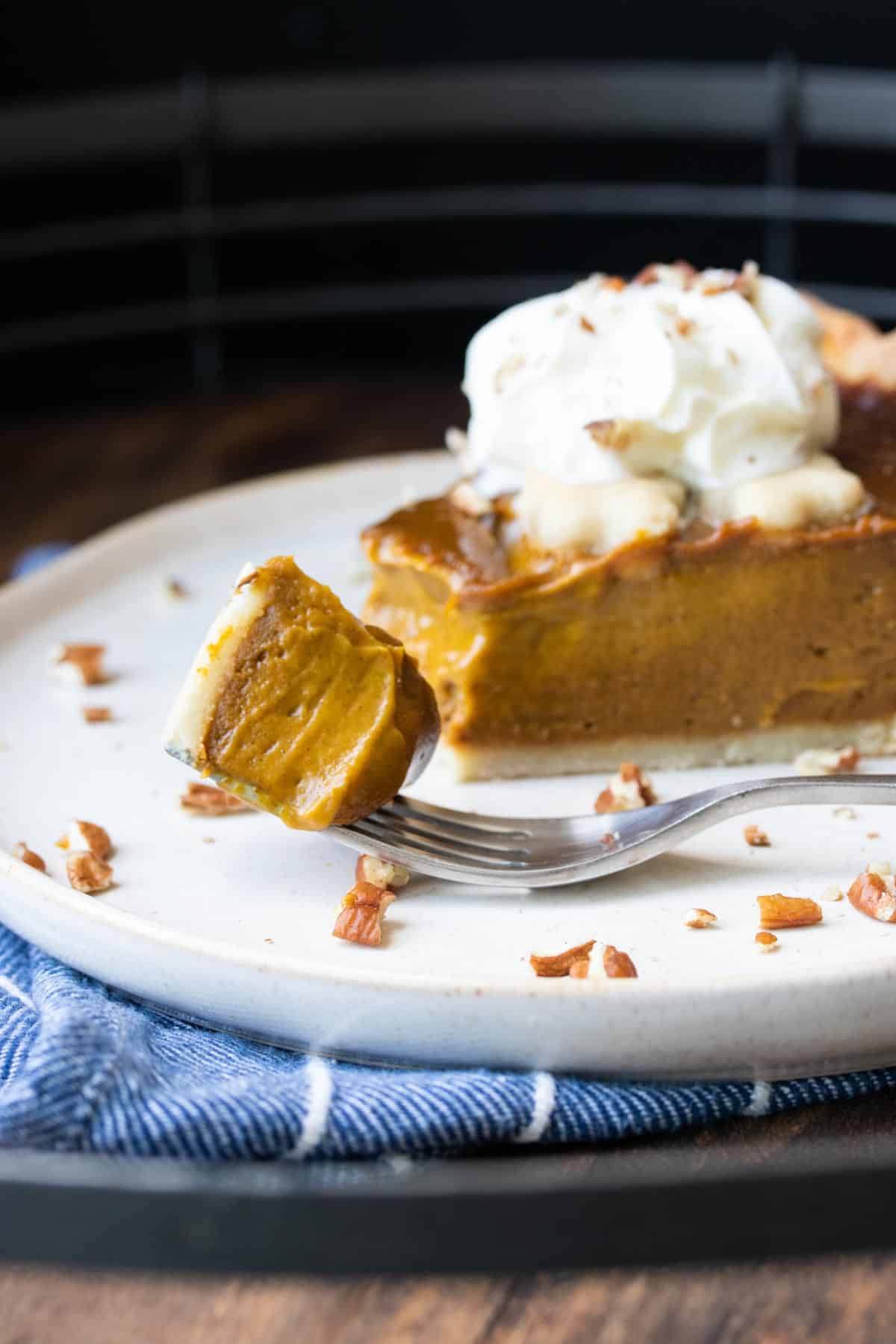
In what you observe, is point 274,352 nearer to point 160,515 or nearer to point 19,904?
point 160,515

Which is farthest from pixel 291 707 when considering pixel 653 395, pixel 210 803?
pixel 653 395

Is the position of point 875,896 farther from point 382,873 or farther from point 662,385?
point 662,385

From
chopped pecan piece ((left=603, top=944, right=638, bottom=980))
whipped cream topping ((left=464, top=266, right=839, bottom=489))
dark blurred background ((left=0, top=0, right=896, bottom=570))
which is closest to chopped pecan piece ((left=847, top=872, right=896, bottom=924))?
chopped pecan piece ((left=603, top=944, right=638, bottom=980))

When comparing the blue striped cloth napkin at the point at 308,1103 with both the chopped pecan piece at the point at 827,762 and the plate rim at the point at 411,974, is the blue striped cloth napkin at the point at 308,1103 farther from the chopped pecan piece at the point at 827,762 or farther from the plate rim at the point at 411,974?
the chopped pecan piece at the point at 827,762

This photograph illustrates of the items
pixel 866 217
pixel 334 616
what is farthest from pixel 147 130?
pixel 334 616

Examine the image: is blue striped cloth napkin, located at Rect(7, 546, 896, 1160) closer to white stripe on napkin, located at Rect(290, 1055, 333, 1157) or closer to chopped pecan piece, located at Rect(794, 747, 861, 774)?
white stripe on napkin, located at Rect(290, 1055, 333, 1157)

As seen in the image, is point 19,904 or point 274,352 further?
point 274,352
